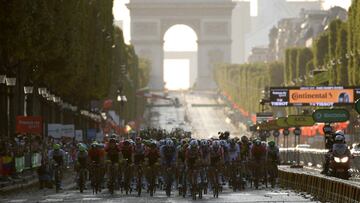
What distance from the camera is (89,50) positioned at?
89.2 metres

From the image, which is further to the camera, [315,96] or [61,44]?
[315,96]

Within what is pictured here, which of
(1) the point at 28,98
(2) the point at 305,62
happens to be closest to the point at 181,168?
(1) the point at 28,98

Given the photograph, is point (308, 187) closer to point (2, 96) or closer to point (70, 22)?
point (2, 96)

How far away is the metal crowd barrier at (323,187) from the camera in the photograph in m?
31.9

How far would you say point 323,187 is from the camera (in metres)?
37.5

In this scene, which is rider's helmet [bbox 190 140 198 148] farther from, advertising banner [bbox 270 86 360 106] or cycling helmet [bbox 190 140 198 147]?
advertising banner [bbox 270 86 360 106]

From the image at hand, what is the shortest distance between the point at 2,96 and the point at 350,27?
1880 inches

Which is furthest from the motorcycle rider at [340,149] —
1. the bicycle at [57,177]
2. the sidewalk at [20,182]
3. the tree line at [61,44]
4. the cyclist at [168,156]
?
the tree line at [61,44]

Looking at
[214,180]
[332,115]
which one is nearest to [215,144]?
[214,180]

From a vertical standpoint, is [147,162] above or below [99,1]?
below

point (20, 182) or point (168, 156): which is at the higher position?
point (168, 156)

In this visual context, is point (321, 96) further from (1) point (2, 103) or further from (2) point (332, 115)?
(2) point (332, 115)

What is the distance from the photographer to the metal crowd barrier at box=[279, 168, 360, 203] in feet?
105

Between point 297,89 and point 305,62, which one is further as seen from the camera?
point 305,62
